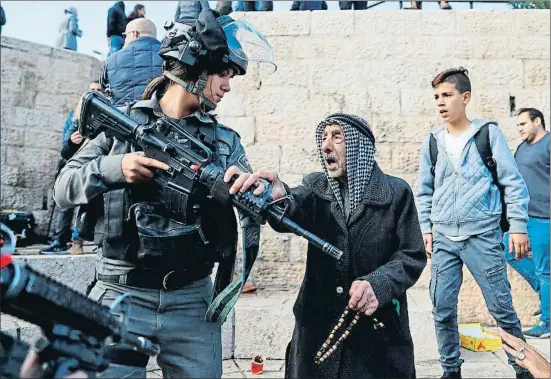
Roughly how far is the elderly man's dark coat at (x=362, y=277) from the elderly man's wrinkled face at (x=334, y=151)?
0.11m

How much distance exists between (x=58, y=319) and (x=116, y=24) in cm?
511

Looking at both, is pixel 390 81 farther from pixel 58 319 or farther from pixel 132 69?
pixel 58 319

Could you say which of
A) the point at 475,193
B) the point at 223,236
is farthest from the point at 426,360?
the point at 223,236

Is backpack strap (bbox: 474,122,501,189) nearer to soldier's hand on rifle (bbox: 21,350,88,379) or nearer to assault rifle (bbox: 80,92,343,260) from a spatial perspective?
assault rifle (bbox: 80,92,343,260)

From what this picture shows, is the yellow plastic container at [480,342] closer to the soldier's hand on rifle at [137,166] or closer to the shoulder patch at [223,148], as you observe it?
the shoulder patch at [223,148]

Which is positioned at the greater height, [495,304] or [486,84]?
[486,84]

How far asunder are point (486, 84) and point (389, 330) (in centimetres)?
343

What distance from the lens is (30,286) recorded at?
1.19 meters

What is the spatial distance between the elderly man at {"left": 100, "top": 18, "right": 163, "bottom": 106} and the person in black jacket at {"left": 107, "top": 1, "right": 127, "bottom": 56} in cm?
229

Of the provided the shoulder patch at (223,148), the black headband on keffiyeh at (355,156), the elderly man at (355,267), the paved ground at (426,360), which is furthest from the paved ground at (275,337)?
the shoulder patch at (223,148)

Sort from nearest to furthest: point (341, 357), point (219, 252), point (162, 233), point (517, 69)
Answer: point (162, 233)
point (219, 252)
point (341, 357)
point (517, 69)

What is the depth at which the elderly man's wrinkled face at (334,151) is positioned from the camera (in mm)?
2416

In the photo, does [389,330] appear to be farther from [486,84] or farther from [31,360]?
[486,84]

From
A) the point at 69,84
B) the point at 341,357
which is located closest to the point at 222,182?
the point at 341,357
